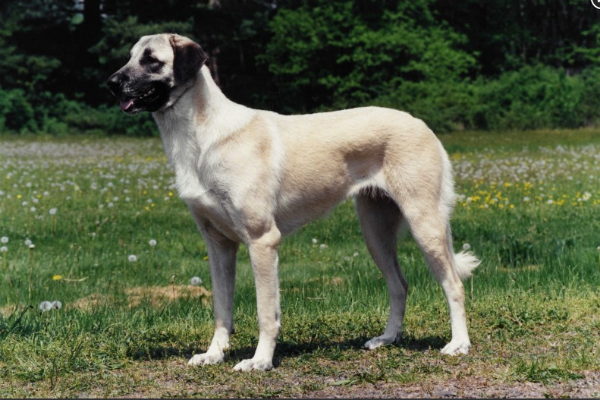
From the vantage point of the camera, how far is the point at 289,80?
34875 mm

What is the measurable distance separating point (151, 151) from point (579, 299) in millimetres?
17617

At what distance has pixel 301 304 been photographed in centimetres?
654

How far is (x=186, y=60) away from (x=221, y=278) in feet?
4.64

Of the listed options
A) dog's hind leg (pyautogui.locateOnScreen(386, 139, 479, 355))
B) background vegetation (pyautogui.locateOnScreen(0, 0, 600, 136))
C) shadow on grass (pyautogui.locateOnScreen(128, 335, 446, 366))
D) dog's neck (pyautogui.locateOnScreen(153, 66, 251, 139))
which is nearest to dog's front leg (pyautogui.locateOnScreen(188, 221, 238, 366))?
shadow on grass (pyautogui.locateOnScreen(128, 335, 446, 366))

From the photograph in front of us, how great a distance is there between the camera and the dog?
489 centimetres

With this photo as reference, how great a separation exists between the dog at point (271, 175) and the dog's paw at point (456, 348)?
0.03ft

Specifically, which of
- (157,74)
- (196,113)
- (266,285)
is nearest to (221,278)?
Result: (266,285)

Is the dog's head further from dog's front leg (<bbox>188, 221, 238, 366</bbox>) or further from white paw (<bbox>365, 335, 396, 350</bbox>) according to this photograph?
white paw (<bbox>365, 335, 396, 350</bbox>)

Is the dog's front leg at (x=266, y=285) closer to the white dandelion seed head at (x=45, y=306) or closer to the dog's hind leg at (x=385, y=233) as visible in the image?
the dog's hind leg at (x=385, y=233)

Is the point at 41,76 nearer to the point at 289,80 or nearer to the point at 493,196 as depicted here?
the point at 289,80

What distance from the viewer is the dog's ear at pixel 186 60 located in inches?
192

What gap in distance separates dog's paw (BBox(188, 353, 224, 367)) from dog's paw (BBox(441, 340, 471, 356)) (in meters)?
1.41

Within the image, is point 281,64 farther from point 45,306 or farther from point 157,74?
point 157,74

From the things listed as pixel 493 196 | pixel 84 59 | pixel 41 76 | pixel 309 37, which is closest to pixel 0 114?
pixel 41 76
